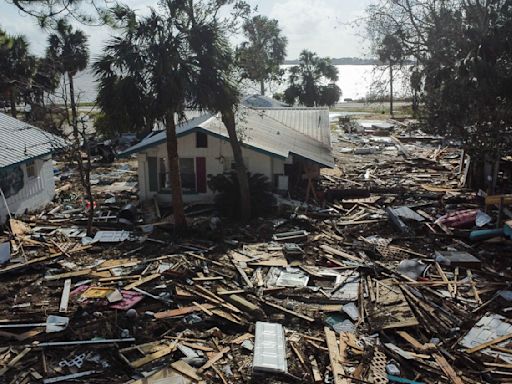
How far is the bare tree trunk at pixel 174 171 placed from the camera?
658 inches

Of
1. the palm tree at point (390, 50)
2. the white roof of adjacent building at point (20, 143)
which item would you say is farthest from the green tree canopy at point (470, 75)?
the white roof of adjacent building at point (20, 143)

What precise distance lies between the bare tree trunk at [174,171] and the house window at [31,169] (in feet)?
23.6

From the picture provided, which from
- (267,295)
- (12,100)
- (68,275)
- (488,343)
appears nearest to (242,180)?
(267,295)

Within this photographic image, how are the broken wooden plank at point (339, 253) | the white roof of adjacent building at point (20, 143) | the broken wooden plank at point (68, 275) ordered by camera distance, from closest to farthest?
the broken wooden plank at point (68, 275) < the broken wooden plank at point (339, 253) < the white roof of adjacent building at point (20, 143)

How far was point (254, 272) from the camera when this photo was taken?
46.4 feet

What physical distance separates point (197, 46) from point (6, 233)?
9491 mm

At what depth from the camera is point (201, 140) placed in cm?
2181

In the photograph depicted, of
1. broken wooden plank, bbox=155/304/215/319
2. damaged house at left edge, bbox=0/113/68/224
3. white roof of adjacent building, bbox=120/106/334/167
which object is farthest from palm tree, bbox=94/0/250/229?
broken wooden plank, bbox=155/304/215/319

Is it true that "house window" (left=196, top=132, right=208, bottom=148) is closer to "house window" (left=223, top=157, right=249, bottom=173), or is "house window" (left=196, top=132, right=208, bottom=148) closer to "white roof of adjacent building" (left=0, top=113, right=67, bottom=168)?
"house window" (left=223, top=157, right=249, bottom=173)

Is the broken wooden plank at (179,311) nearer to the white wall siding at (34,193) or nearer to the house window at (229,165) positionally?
the white wall siding at (34,193)

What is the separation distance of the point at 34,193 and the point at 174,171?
7.70 meters

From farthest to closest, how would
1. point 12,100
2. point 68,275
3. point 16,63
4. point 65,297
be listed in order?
point 12,100, point 16,63, point 68,275, point 65,297

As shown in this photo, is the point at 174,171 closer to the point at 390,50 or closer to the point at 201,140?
the point at 201,140

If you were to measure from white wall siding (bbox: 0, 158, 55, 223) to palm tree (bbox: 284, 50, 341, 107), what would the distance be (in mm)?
30306
